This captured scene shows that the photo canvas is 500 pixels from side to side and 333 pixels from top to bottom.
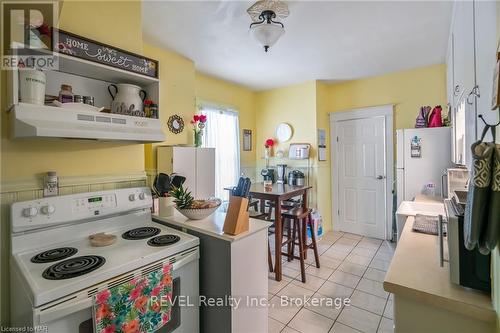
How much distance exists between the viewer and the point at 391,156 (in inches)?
147

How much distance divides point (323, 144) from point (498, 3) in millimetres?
3411

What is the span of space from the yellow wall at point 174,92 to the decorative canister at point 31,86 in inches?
55.4

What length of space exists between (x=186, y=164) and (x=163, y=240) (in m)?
1.34

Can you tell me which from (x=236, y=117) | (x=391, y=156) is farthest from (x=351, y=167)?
(x=236, y=117)

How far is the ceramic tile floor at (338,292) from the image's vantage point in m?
1.97

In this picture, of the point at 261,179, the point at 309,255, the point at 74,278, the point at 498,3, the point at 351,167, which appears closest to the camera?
the point at 498,3

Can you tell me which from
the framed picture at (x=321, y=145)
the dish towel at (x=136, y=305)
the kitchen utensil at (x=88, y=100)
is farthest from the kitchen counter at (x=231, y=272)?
the framed picture at (x=321, y=145)

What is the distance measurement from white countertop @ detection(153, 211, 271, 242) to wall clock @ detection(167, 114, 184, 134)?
54.2 inches

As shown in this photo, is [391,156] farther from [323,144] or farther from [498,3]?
[498,3]

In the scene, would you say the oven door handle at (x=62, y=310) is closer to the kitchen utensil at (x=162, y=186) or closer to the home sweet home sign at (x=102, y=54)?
the kitchen utensil at (x=162, y=186)

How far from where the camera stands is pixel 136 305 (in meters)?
1.08

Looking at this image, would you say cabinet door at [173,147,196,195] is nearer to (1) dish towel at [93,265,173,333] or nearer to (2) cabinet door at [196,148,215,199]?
(2) cabinet door at [196,148,215,199]

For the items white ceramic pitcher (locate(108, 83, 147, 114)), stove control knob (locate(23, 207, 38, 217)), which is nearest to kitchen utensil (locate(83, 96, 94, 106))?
white ceramic pitcher (locate(108, 83, 147, 114))

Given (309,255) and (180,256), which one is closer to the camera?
(180,256)
